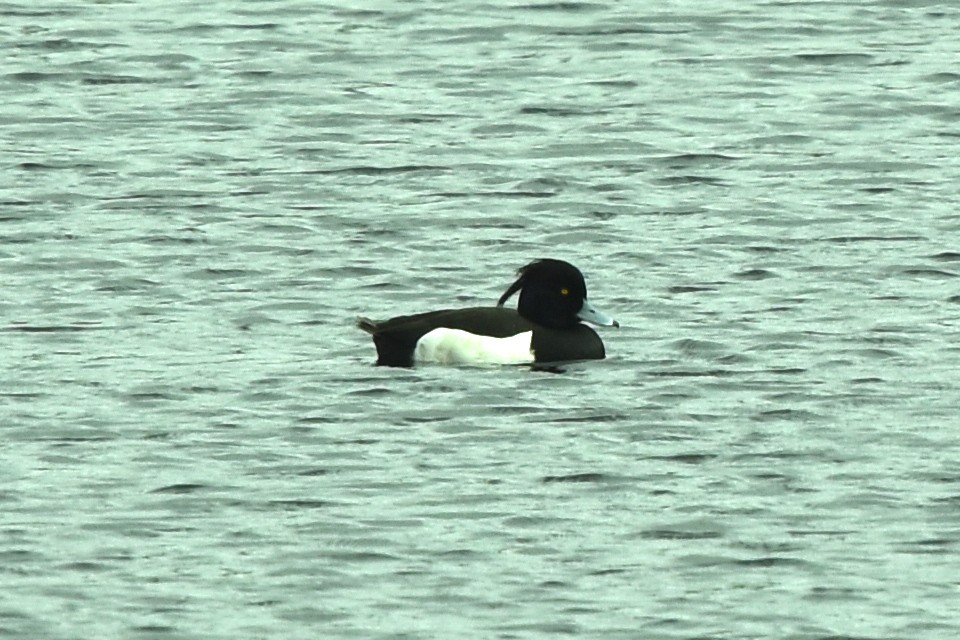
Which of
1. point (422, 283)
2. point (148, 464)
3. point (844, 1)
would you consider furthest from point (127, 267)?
point (844, 1)

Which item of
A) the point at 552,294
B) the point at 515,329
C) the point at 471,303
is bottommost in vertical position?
the point at 471,303

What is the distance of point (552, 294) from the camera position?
16844mm

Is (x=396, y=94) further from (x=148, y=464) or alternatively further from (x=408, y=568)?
(x=408, y=568)

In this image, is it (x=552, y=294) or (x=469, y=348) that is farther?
(x=552, y=294)

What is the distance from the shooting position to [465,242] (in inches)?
758

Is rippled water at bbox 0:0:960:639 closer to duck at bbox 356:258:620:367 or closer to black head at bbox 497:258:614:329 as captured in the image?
duck at bbox 356:258:620:367

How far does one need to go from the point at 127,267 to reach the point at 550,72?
7337 mm

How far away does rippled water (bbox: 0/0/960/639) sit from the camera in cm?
1185

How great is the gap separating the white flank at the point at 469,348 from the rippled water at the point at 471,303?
0.14 metres

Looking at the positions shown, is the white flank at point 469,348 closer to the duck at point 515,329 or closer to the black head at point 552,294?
the duck at point 515,329

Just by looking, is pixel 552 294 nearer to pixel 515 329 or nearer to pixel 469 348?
pixel 515 329

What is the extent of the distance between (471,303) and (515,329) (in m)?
1.09

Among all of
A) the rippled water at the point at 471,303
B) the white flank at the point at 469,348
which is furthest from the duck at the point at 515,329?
the rippled water at the point at 471,303

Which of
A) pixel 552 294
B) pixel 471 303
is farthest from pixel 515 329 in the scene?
pixel 471 303
